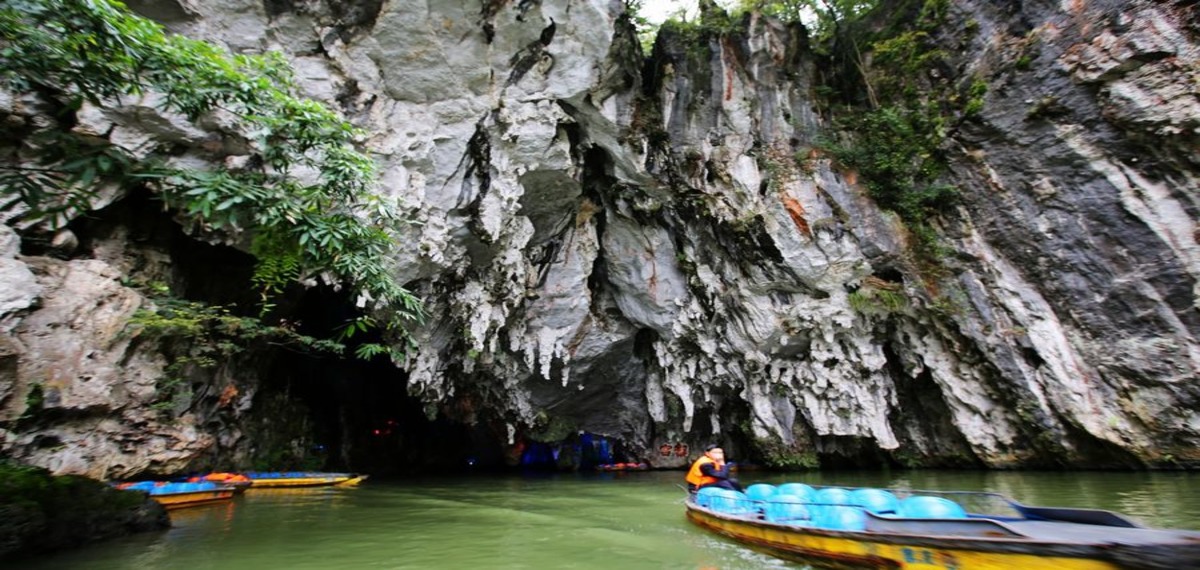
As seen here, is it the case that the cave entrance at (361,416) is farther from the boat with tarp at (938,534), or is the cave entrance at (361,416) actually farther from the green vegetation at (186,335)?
the boat with tarp at (938,534)

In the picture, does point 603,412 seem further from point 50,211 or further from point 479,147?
point 50,211

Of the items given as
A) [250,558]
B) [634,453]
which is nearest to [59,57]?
[250,558]

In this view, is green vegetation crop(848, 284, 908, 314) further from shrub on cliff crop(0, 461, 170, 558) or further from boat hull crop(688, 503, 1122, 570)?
shrub on cliff crop(0, 461, 170, 558)

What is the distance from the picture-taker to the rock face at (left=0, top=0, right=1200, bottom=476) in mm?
10406

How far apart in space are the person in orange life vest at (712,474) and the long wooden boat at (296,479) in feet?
29.7

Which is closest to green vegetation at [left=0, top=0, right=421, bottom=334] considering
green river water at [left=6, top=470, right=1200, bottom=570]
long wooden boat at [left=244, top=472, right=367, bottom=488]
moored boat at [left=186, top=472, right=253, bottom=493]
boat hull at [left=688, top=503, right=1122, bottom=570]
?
green river water at [left=6, top=470, right=1200, bottom=570]

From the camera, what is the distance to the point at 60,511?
5.89 metres

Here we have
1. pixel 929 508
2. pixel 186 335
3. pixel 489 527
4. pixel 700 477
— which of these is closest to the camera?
pixel 929 508

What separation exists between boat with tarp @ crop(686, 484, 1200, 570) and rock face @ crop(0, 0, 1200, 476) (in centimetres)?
702

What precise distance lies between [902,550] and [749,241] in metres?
9.63

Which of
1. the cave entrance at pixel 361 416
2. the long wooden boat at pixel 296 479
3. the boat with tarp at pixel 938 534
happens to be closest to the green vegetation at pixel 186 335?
the cave entrance at pixel 361 416

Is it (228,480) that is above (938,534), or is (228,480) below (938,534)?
below

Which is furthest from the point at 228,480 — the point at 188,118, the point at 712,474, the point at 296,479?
the point at 712,474

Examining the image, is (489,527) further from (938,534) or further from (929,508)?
(938,534)
